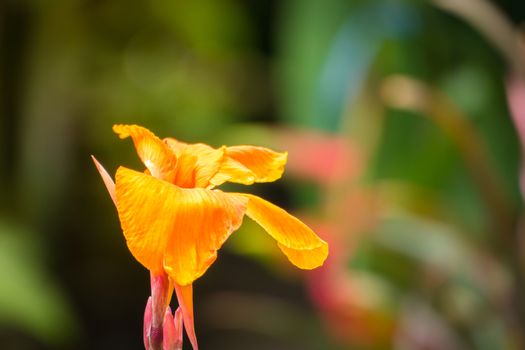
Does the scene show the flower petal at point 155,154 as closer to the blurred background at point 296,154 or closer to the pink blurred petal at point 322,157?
the blurred background at point 296,154

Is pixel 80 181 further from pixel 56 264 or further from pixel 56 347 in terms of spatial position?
pixel 56 347

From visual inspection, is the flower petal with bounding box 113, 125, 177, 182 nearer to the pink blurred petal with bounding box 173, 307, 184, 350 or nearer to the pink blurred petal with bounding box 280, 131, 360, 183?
the pink blurred petal with bounding box 173, 307, 184, 350


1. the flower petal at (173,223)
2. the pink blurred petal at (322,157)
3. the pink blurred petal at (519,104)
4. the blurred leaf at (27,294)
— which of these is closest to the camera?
the flower petal at (173,223)

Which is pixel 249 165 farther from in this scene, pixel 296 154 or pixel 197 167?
pixel 296 154

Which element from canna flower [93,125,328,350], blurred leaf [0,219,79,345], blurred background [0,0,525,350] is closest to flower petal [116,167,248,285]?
canna flower [93,125,328,350]

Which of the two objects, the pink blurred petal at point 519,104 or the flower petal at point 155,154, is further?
the pink blurred petal at point 519,104

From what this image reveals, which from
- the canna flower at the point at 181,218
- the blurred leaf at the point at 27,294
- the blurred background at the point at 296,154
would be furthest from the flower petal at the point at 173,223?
the blurred leaf at the point at 27,294
